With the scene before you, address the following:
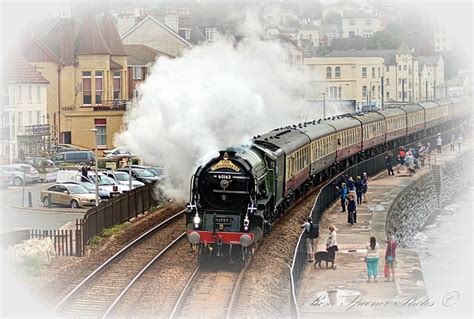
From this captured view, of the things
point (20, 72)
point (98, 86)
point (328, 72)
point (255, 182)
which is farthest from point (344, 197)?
point (328, 72)

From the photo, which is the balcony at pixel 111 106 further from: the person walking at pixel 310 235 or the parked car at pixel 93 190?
the person walking at pixel 310 235

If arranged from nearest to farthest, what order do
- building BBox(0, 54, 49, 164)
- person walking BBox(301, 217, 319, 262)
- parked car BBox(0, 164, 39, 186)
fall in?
person walking BBox(301, 217, 319, 262) < parked car BBox(0, 164, 39, 186) < building BBox(0, 54, 49, 164)

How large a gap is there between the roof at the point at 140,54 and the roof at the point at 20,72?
12.6 m

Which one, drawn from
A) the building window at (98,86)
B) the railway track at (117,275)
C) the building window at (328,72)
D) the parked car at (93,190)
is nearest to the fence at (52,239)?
the railway track at (117,275)

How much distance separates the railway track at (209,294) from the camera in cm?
1820

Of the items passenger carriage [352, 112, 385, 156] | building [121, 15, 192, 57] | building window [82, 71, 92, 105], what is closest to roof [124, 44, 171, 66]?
building [121, 15, 192, 57]

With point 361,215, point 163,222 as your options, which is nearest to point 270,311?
point 163,222

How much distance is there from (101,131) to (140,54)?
12366 mm

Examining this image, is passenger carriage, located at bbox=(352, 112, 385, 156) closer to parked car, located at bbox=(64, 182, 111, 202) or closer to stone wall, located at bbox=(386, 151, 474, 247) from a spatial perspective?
stone wall, located at bbox=(386, 151, 474, 247)

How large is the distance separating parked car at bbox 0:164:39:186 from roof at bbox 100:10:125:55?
1283 cm

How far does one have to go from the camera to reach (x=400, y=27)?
12644cm

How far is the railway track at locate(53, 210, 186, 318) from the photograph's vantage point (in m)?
18.5

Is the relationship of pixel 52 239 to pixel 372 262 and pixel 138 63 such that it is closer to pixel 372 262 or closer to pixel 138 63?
pixel 372 262

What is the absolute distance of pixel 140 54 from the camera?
61.2 m
